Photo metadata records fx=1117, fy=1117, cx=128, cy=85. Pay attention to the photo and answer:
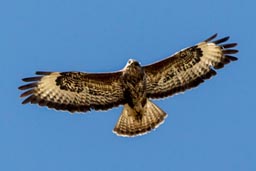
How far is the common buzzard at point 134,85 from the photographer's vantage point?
69.7 feet

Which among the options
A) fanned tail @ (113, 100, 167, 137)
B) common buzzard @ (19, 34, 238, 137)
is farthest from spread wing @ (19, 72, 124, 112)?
fanned tail @ (113, 100, 167, 137)

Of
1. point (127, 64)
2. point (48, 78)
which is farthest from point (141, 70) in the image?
point (48, 78)

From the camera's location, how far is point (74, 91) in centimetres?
2155

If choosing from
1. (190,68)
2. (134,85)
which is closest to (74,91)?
(134,85)

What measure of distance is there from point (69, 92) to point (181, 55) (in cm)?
229

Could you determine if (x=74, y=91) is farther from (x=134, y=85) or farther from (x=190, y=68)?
(x=190, y=68)

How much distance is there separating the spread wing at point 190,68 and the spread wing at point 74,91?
2.51 ft

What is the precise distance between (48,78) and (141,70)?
1817mm

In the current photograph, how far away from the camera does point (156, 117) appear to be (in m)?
22.0

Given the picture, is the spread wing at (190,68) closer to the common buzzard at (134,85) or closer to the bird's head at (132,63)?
the common buzzard at (134,85)

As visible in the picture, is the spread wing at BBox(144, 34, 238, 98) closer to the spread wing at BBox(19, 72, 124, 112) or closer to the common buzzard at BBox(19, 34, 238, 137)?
the common buzzard at BBox(19, 34, 238, 137)

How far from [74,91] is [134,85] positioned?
1.24m

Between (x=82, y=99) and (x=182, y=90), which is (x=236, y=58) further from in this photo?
(x=82, y=99)

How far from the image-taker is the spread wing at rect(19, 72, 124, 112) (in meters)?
21.3
